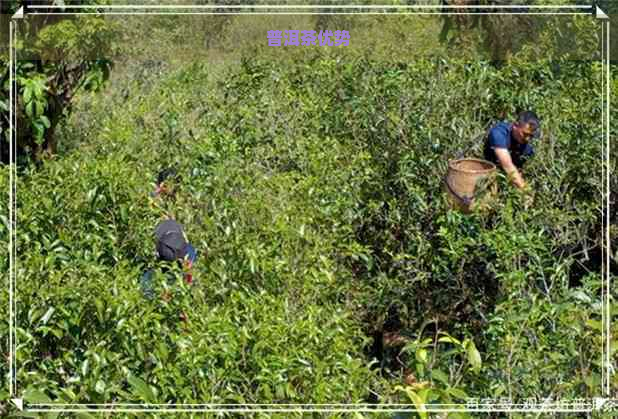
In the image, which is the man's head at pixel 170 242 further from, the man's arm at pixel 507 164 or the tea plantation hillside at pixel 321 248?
the man's arm at pixel 507 164

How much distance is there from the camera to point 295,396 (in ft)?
10.6

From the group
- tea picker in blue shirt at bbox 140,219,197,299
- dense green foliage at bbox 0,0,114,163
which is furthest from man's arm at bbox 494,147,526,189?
dense green foliage at bbox 0,0,114,163

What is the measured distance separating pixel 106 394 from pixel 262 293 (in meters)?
0.74

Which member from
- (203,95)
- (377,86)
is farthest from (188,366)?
(203,95)

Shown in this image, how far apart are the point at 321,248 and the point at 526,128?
1830 millimetres

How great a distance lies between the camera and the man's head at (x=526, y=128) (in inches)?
231

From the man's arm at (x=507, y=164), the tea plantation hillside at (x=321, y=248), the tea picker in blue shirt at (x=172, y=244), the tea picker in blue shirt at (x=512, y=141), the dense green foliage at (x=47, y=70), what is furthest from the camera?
the dense green foliage at (x=47, y=70)

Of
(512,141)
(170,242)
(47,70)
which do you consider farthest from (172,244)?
(47,70)

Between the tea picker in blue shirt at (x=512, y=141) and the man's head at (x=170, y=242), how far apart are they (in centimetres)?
174

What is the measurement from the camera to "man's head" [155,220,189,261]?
4.91 metres

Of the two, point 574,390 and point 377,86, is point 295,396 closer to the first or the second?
point 574,390

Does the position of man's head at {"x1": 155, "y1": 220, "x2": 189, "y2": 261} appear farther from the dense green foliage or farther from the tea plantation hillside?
the dense green foliage

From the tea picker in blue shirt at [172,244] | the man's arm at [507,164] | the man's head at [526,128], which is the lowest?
the tea picker in blue shirt at [172,244]

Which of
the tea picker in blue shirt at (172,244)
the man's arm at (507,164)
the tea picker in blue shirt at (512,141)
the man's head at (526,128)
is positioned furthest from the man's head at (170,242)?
the man's head at (526,128)
